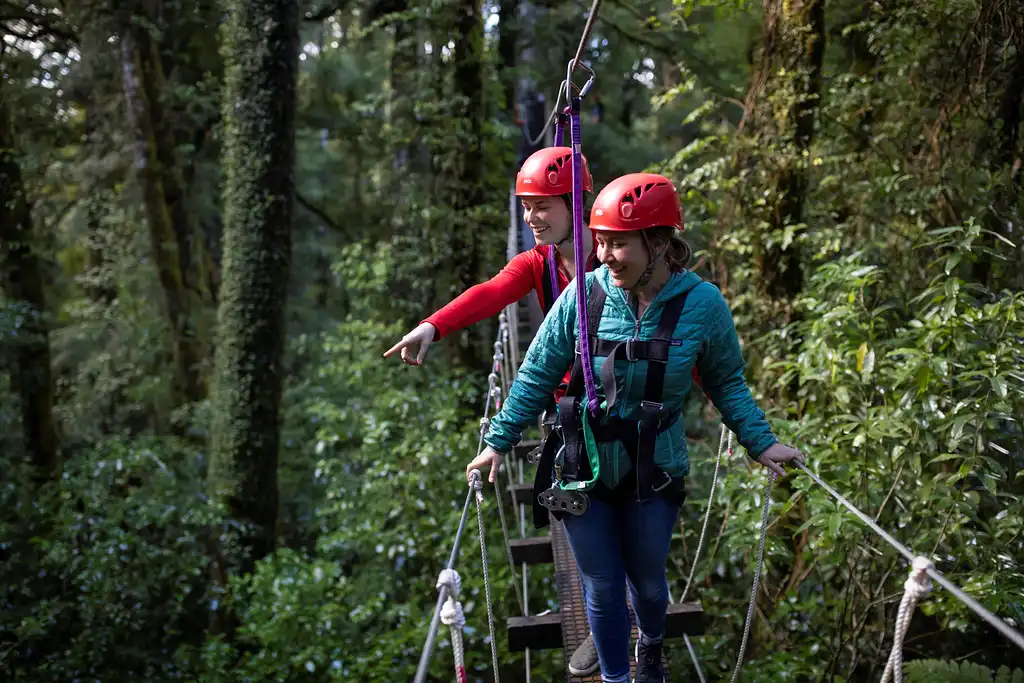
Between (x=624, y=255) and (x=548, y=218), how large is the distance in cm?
49

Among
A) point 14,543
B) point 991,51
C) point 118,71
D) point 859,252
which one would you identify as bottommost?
point 14,543

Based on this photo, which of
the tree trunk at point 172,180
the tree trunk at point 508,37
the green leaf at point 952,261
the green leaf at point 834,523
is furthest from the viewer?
the tree trunk at point 172,180

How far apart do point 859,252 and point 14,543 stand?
5299mm

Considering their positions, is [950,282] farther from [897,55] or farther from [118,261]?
[118,261]

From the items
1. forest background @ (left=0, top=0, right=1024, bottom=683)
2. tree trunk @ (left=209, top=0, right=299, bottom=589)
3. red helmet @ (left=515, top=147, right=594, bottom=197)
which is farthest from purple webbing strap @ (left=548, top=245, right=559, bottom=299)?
tree trunk @ (left=209, top=0, right=299, bottom=589)

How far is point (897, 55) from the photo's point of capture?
157 inches

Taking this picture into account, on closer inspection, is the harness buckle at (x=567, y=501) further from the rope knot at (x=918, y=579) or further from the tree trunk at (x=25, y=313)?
the tree trunk at (x=25, y=313)

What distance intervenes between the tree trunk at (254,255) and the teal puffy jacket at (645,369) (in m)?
4.13

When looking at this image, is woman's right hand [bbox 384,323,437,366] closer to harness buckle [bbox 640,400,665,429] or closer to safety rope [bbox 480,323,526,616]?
safety rope [bbox 480,323,526,616]

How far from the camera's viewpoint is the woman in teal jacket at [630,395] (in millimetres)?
1730

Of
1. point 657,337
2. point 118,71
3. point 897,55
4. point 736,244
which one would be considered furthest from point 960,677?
point 118,71

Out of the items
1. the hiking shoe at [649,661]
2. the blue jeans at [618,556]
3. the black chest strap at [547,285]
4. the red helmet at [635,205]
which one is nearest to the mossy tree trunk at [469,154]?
the black chest strap at [547,285]

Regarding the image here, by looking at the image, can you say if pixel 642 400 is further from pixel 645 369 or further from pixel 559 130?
pixel 559 130

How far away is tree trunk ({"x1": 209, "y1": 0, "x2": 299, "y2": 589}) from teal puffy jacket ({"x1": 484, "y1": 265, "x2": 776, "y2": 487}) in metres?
4.13
